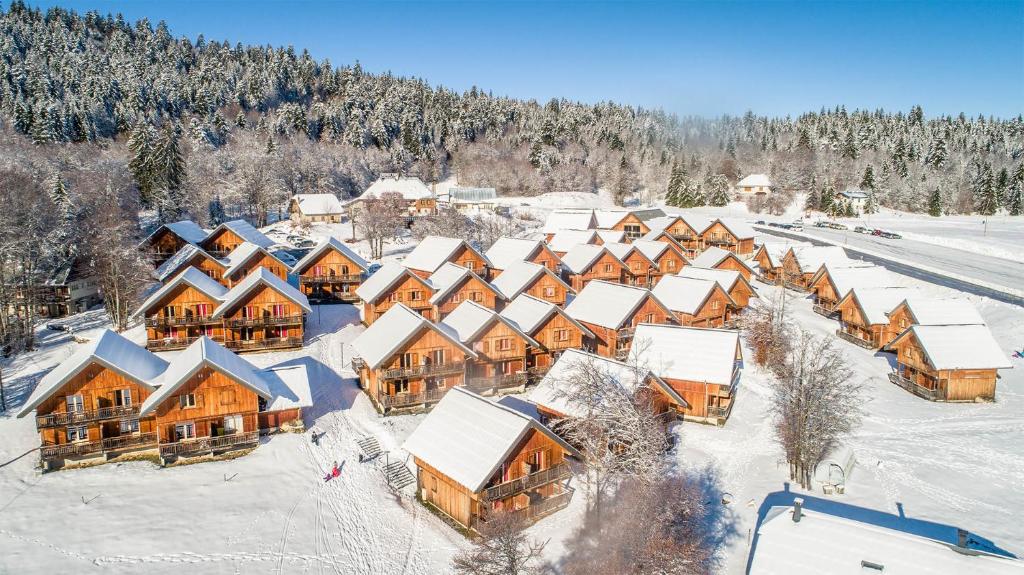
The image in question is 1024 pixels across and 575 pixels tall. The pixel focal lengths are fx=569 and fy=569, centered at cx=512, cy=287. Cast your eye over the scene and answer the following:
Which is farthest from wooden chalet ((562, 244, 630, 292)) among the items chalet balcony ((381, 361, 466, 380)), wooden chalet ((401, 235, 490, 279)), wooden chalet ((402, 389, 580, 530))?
wooden chalet ((402, 389, 580, 530))

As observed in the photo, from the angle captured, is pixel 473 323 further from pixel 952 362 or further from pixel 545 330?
pixel 952 362

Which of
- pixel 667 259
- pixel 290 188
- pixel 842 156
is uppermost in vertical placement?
pixel 842 156

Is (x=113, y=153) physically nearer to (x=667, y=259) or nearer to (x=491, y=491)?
(x=667, y=259)

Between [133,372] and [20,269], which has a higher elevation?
[20,269]

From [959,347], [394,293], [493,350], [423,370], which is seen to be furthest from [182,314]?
[959,347]

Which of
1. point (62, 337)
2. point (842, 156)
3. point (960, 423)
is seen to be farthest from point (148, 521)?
point (842, 156)

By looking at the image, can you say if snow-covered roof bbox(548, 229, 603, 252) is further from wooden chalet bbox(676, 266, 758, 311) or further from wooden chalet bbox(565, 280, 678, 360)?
wooden chalet bbox(565, 280, 678, 360)

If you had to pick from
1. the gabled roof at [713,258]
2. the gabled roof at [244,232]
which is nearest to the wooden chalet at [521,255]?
the gabled roof at [713,258]
